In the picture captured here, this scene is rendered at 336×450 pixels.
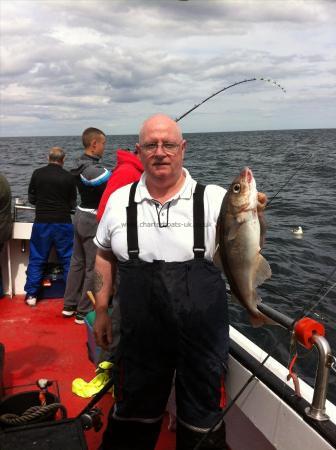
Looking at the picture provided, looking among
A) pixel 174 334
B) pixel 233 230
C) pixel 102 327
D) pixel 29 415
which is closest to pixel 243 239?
pixel 233 230

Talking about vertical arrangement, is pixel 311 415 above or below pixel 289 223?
above

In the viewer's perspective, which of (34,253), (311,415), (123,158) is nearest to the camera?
(311,415)

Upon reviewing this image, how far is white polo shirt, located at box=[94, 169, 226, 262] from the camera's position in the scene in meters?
2.55

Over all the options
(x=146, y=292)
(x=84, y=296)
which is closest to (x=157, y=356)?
(x=146, y=292)

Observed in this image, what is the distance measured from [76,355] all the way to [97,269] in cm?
210

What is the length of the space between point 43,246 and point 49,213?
0.44 m

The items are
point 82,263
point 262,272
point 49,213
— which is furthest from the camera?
point 49,213

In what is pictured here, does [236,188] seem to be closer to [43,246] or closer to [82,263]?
[82,263]

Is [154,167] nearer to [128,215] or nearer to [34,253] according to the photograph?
[128,215]

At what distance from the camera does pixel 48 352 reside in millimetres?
4762

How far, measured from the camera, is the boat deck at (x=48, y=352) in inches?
152

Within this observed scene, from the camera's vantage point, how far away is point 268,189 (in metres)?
16.4

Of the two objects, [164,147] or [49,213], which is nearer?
[164,147]

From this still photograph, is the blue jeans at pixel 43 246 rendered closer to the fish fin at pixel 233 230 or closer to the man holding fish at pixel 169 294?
the man holding fish at pixel 169 294
